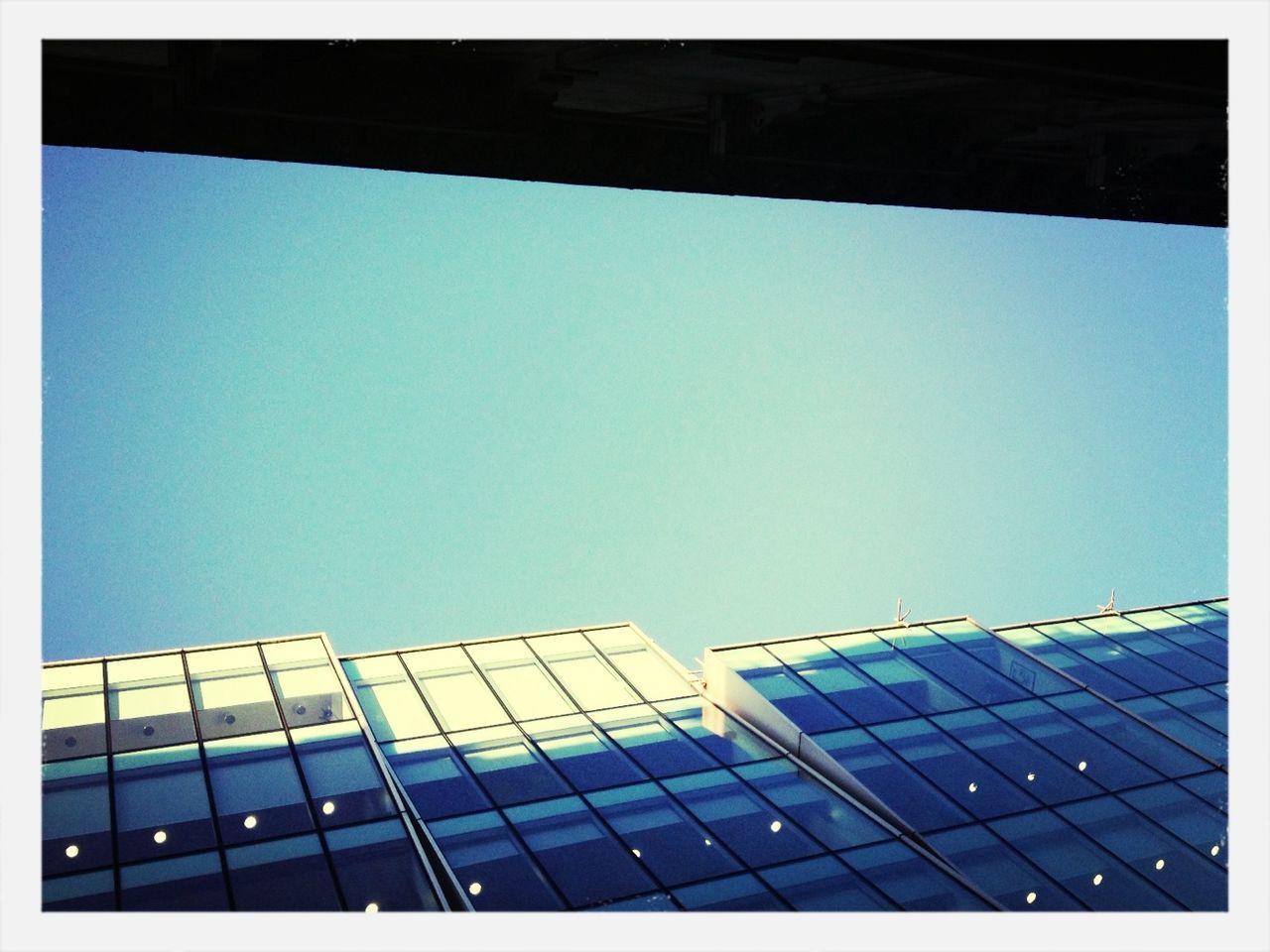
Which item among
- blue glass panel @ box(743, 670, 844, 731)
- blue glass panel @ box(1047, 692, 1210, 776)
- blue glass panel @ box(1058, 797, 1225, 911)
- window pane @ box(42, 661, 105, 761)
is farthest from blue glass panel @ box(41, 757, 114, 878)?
blue glass panel @ box(1047, 692, 1210, 776)

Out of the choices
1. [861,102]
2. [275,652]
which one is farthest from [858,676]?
[861,102]

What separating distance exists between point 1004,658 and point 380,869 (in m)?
16.7

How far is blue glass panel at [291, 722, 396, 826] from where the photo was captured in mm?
16359

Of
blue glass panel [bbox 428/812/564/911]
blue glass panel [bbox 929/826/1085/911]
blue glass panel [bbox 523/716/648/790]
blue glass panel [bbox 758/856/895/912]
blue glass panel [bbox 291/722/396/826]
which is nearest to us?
blue glass panel [bbox 428/812/564/911]

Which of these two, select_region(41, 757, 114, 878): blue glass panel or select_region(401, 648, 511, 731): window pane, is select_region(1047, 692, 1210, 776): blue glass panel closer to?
select_region(401, 648, 511, 731): window pane

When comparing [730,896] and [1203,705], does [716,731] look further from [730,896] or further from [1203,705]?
[1203,705]

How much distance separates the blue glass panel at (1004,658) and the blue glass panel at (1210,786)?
383 cm

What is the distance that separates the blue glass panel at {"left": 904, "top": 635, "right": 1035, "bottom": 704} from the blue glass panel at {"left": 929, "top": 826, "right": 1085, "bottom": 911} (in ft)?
19.4

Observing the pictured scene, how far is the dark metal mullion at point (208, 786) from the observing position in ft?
46.3

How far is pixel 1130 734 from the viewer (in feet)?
73.7

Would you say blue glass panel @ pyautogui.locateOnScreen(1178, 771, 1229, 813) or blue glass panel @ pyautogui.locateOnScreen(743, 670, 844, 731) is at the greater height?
blue glass panel @ pyautogui.locateOnScreen(743, 670, 844, 731)
